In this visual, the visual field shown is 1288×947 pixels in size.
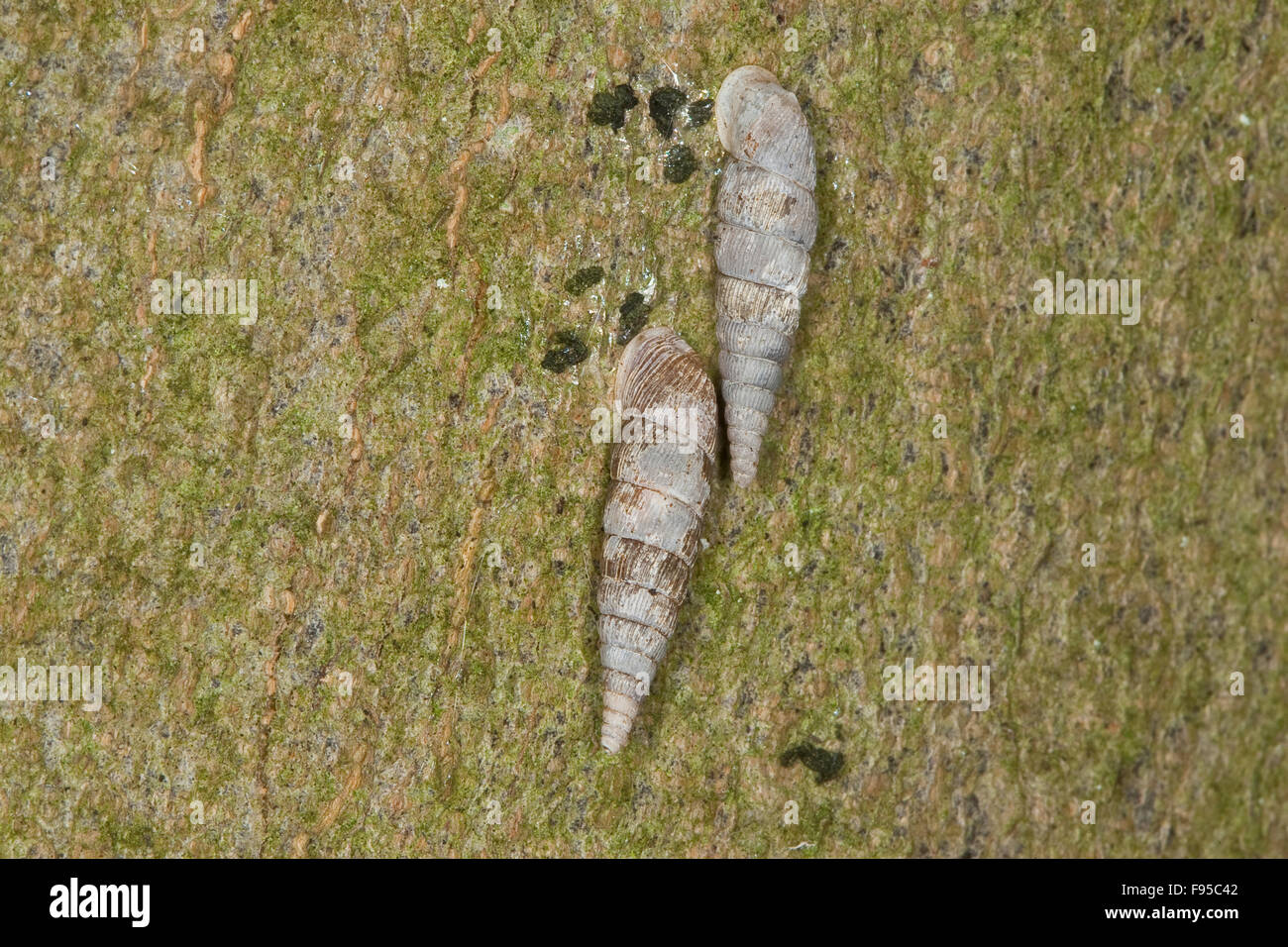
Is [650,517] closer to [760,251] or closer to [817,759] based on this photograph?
[760,251]

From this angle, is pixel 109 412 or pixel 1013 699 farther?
pixel 1013 699

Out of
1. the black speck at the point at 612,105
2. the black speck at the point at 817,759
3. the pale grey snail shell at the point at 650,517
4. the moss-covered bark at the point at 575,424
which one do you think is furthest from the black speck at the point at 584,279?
the black speck at the point at 817,759

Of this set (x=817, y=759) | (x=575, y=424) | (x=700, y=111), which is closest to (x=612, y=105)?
(x=700, y=111)

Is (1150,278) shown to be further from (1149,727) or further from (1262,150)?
(1149,727)

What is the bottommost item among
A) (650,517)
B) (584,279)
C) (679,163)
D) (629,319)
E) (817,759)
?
(817,759)

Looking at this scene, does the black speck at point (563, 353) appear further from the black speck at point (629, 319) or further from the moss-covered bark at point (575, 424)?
the black speck at point (629, 319)

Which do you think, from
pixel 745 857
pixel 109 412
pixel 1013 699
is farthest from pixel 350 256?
pixel 1013 699
